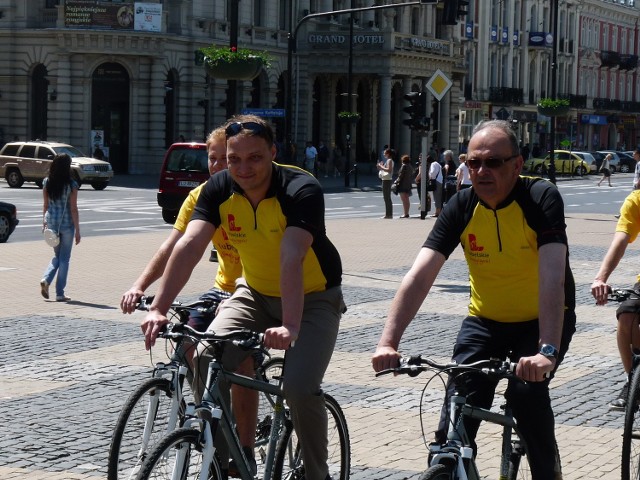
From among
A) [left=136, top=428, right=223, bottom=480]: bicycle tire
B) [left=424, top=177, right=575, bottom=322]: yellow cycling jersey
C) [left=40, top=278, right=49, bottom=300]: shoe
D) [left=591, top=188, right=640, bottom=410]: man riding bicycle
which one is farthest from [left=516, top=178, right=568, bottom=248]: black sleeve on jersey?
[left=40, top=278, right=49, bottom=300]: shoe

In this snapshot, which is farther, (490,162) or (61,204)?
(61,204)

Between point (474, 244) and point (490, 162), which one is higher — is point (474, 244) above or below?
below

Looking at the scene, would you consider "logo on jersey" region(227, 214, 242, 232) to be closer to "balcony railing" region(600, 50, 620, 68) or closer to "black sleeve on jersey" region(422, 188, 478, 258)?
"black sleeve on jersey" region(422, 188, 478, 258)

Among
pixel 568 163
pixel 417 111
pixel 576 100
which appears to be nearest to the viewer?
pixel 417 111

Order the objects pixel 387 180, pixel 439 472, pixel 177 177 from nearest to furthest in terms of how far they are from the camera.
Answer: pixel 439 472
pixel 177 177
pixel 387 180

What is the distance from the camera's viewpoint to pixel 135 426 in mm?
6152

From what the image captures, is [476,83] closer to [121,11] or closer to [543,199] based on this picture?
[121,11]

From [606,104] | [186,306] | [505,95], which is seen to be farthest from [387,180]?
[606,104]

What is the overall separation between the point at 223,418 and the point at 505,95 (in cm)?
8608

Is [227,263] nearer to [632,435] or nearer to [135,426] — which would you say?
[135,426]

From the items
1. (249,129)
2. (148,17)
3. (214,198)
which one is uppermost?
(148,17)

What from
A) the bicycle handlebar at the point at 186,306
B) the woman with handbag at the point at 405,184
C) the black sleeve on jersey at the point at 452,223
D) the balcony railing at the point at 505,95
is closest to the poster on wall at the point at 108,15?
the woman with handbag at the point at 405,184

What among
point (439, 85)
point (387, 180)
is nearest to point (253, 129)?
point (439, 85)

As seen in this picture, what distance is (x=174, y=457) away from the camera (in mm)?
5359
